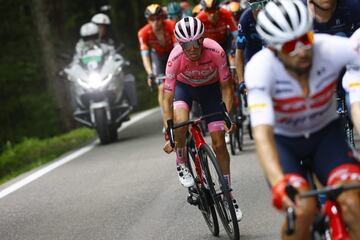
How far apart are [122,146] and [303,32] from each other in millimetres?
10916

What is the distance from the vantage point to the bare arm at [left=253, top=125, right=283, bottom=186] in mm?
5273

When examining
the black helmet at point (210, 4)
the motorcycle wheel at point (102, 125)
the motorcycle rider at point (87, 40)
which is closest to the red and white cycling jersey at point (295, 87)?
the black helmet at point (210, 4)

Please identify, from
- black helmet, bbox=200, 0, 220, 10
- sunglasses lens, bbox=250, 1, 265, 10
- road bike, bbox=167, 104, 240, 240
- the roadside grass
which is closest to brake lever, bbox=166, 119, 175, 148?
road bike, bbox=167, 104, 240, 240

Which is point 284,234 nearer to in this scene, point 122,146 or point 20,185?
point 20,185

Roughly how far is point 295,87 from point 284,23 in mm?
398

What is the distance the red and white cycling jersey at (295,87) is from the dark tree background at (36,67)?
1691cm

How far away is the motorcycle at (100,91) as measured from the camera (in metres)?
16.7

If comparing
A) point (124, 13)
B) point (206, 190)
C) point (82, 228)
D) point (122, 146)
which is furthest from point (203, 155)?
point (124, 13)

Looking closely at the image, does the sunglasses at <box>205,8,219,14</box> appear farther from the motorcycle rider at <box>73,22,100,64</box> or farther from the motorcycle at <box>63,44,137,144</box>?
the motorcycle rider at <box>73,22,100,64</box>

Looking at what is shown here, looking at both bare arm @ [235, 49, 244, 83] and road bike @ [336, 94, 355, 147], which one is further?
bare arm @ [235, 49, 244, 83]

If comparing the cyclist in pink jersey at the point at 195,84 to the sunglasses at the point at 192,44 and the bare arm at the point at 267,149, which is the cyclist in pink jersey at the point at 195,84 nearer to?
the sunglasses at the point at 192,44

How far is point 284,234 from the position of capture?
209 inches

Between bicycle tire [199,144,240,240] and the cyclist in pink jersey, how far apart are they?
26 cm

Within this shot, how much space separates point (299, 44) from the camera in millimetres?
5305
